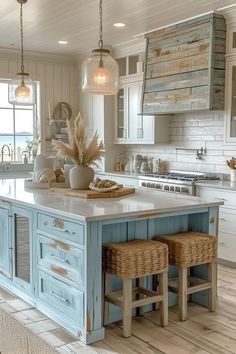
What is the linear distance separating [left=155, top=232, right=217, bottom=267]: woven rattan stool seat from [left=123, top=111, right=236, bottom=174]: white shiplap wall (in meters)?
2.07

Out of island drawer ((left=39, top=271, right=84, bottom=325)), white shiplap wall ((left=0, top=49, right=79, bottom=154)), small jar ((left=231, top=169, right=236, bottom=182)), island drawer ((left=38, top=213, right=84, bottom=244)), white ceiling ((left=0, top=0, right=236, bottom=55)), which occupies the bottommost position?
island drawer ((left=39, top=271, right=84, bottom=325))

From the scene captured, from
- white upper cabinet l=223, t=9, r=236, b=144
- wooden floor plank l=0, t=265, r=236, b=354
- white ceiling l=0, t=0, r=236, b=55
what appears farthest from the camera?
white upper cabinet l=223, t=9, r=236, b=144

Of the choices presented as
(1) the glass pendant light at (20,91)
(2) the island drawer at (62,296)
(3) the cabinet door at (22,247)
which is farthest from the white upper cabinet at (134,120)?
(2) the island drawer at (62,296)

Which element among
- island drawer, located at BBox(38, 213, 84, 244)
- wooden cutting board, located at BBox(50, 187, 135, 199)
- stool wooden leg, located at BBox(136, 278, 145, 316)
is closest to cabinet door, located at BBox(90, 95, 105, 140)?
wooden cutting board, located at BBox(50, 187, 135, 199)

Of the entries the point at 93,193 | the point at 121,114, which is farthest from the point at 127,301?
the point at 121,114

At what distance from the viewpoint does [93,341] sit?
294 cm

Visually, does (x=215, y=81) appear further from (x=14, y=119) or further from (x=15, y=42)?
(x=14, y=119)

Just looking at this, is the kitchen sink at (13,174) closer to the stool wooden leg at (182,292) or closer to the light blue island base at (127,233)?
the light blue island base at (127,233)

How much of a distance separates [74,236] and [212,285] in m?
1.19

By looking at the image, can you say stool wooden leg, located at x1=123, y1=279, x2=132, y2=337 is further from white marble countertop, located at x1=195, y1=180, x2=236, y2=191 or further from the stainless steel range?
the stainless steel range

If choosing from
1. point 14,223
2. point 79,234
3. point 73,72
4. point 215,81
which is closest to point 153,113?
point 215,81

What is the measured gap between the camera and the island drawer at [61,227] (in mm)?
2926

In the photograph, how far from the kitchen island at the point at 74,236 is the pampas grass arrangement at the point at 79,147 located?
36 centimetres

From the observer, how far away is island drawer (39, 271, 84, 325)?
2.97 m
